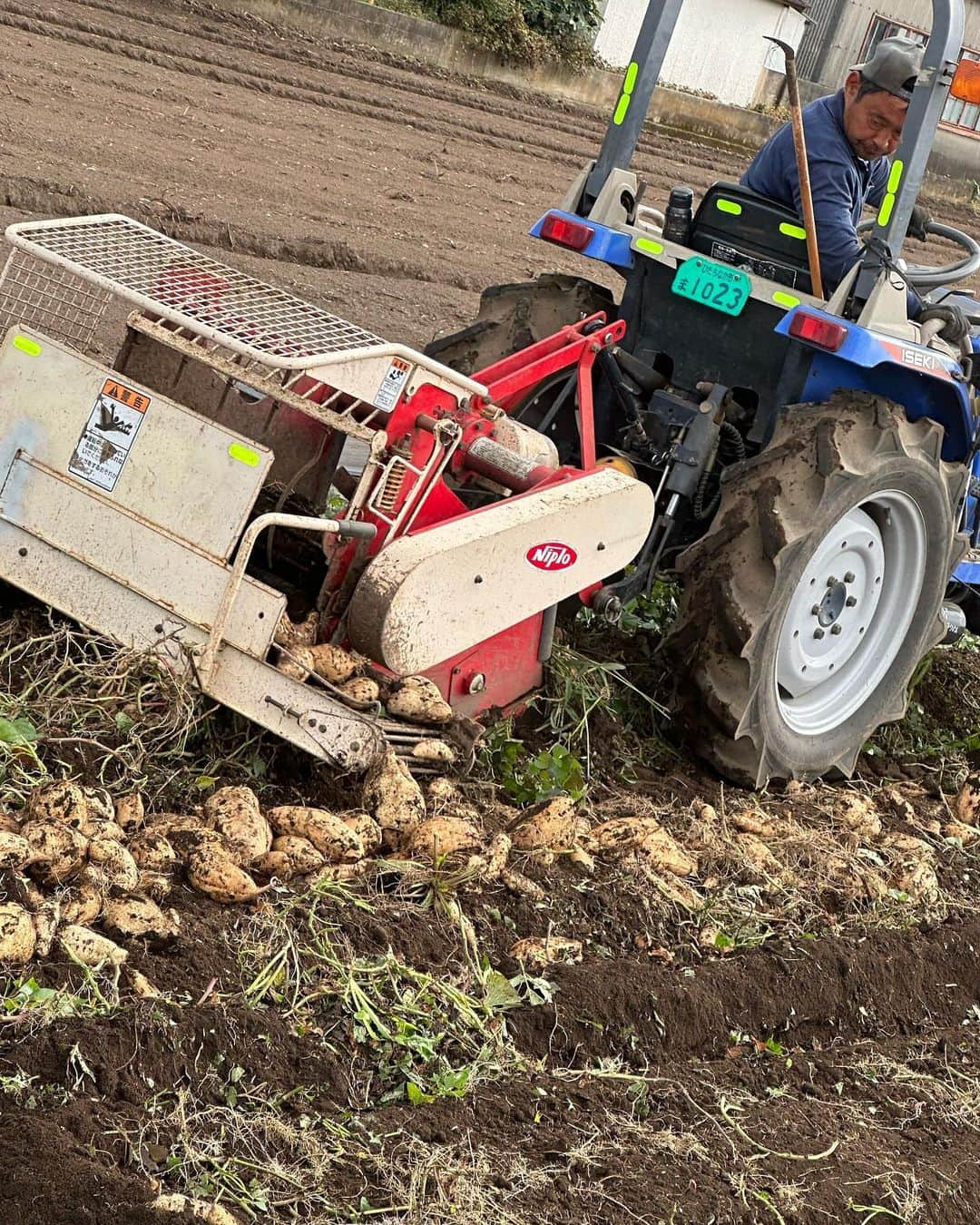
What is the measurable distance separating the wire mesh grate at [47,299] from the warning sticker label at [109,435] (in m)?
0.33

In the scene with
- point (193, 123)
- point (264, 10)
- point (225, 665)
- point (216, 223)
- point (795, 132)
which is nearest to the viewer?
point (225, 665)

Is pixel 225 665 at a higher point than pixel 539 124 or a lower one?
lower

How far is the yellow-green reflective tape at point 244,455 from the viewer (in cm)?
389

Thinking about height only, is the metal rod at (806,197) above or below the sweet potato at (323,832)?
above

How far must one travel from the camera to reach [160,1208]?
262 cm

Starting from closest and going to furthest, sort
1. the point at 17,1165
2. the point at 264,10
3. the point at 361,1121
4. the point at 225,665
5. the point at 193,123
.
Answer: the point at 17,1165, the point at 361,1121, the point at 225,665, the point at 193,123, the point at 264,10

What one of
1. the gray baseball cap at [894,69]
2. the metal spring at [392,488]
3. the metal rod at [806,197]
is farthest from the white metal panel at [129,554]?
the gray baseball cap at [894,69]

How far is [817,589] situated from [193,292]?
204 centimetres

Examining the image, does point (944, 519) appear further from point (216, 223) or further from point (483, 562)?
point (216, 223)

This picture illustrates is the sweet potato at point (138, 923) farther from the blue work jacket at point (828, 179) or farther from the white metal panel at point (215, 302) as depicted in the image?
the blue work jacket at point (828, 179)

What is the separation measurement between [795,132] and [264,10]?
1417cm

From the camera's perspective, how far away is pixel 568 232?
531cm

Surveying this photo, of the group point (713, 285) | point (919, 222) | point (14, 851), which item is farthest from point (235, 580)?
point (919, 222)

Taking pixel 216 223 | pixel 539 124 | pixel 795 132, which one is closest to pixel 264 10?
pixel 539 124
